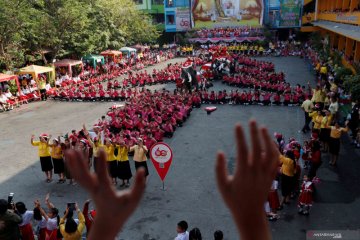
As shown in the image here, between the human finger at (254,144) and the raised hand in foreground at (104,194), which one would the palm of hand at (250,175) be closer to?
the human finger at (254,144)

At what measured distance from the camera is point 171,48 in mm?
42531

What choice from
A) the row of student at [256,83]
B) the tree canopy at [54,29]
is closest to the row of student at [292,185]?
the row of student at [256,83]

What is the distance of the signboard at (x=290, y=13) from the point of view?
135 ft

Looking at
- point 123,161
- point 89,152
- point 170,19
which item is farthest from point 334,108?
point 170,19

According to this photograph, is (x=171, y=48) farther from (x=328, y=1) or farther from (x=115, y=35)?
(x=328, y=1)

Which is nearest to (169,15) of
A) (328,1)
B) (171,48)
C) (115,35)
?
(171,48)

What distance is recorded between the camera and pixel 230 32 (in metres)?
41.1

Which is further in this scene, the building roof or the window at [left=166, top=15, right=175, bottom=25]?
the window at [left=166, top=15, right=175, bottom=25]

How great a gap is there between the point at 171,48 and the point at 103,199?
1666 inches

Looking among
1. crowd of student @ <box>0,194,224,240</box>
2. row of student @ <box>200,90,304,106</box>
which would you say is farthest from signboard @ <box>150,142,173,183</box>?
row of student @ <box>200,90,304,106</box>

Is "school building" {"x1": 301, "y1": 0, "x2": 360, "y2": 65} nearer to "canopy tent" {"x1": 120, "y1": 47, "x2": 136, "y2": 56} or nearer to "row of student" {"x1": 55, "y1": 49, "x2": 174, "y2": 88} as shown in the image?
"row of student" {"x1": 55, "y1": 49, "x2": 174, "y2": 88}

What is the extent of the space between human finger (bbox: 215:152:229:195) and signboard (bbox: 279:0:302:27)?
44.0m

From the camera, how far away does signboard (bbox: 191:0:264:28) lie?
42.7 meters

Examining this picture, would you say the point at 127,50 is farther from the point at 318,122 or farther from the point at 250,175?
the point at 250,175
